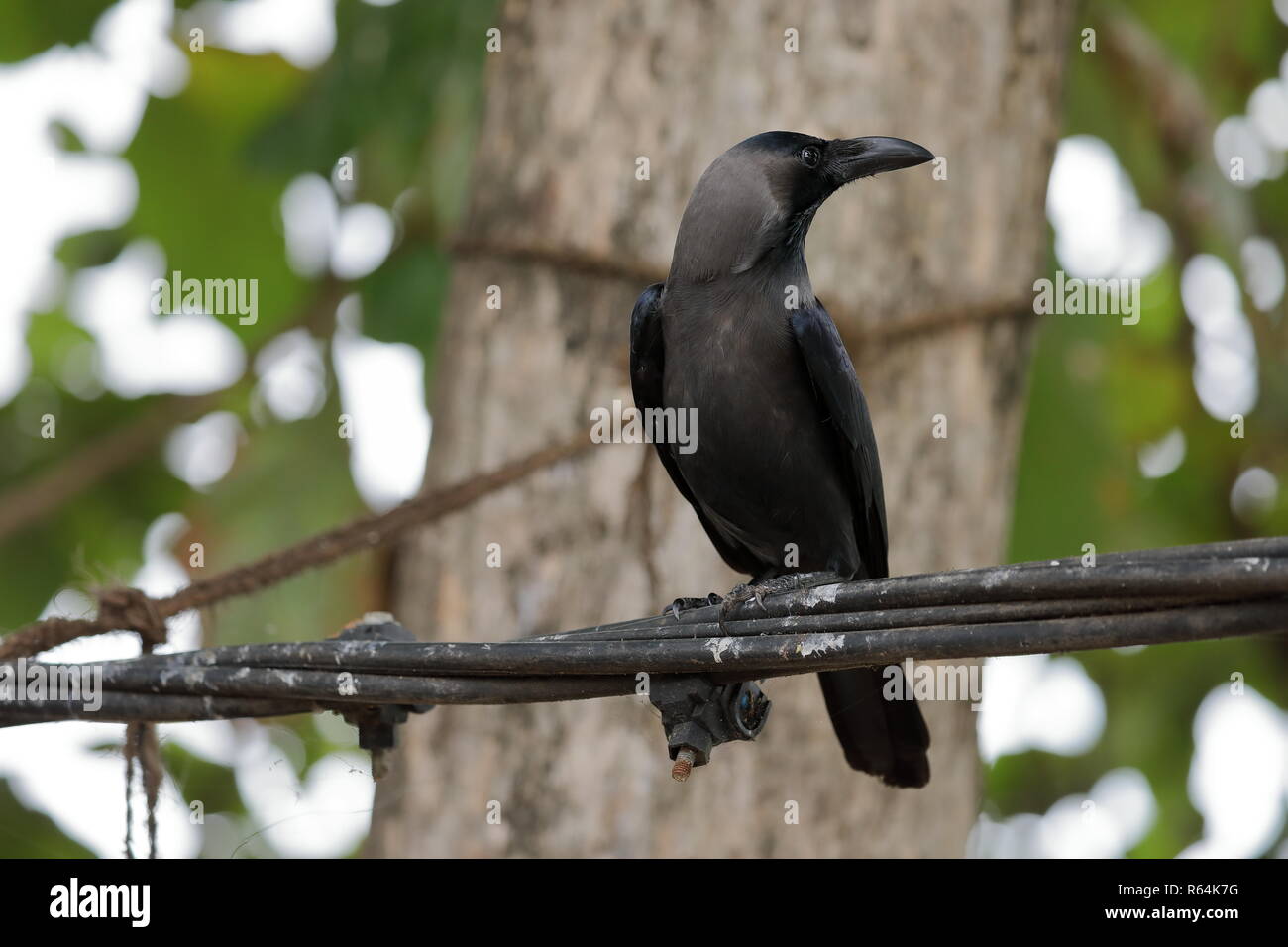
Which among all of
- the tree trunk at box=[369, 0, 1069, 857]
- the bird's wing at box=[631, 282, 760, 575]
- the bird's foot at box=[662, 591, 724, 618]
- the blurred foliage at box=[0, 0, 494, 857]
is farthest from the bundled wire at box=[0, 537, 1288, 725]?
the blurred foliage at box=[0, 0, 494, 857]

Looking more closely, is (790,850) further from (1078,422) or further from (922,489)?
(1078,422)

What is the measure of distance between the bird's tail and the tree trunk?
2.88ft

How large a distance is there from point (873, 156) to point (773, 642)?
1.68 meters

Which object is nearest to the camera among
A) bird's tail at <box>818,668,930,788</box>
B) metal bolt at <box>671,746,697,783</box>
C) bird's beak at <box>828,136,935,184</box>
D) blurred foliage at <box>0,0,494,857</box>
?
metal bolt at <box>671,746,697,783</box>

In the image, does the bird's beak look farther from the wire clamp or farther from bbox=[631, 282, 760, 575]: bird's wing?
the wire clamp

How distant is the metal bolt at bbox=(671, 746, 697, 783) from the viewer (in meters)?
2.08

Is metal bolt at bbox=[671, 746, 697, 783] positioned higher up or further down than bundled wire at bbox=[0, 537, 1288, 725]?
further down

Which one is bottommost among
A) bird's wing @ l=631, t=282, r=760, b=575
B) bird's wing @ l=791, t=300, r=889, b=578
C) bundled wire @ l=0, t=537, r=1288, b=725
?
bundled wire @ l=0, t=537, r=1288, b=725

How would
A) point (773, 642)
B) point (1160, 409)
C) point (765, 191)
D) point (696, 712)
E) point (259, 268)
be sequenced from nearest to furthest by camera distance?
1. point (773, 642)
2. point (696, 712)
3. point (765, 191)
4. point (259, 268)
5. point (1160, 409)

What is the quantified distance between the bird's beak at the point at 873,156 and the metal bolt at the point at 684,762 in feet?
5.67

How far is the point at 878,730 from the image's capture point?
3020mm

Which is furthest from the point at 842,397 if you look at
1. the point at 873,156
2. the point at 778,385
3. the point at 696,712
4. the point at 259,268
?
the point at 259,268

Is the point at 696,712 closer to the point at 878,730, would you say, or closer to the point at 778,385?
the point at 878,730

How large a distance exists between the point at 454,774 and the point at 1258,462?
4.66 m
